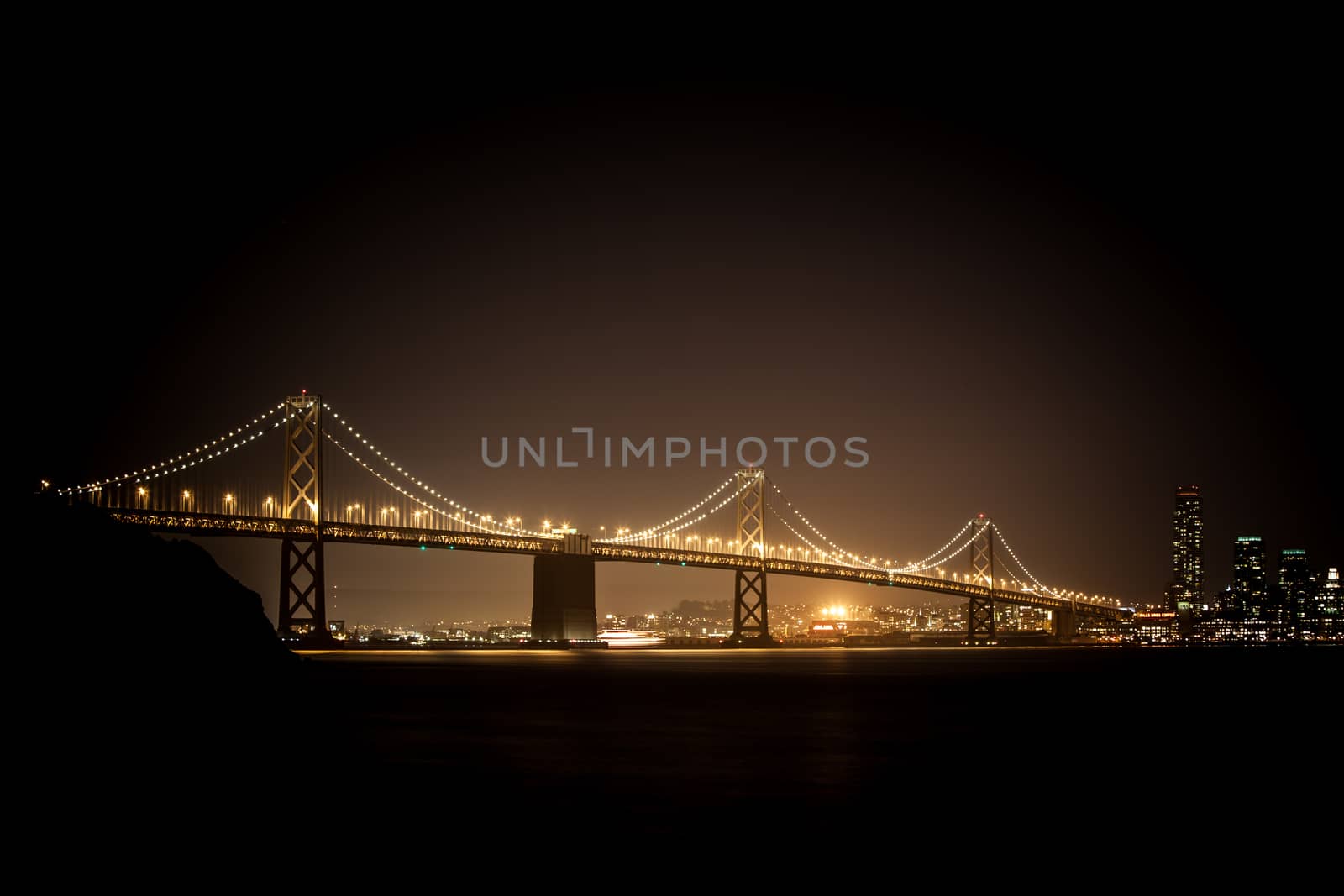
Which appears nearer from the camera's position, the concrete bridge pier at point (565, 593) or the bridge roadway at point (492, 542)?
the bridge roadway at point (492, 542)

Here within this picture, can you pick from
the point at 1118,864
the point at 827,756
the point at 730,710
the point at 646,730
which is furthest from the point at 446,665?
the point at 1118,864

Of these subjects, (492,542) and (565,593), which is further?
(565,593)

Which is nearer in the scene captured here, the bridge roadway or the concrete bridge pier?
the bridge roadway

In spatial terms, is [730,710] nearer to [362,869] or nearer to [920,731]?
[920,731]

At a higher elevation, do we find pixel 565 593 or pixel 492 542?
pixel 492 542
